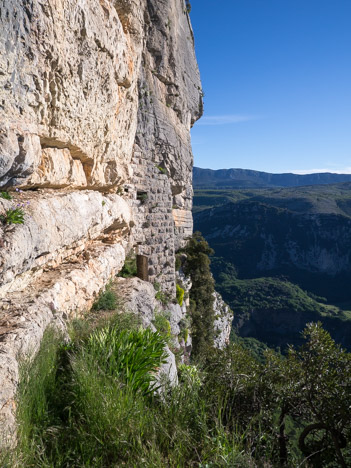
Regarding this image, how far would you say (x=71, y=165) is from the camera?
19.1 feet

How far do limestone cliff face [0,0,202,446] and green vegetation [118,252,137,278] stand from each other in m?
0.33

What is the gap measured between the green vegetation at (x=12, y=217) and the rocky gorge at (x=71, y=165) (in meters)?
0.06

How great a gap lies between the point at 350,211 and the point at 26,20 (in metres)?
133

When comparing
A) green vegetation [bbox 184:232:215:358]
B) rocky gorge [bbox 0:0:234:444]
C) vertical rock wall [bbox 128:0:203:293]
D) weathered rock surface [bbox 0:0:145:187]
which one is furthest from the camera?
green vegetation [bbox 184:232:215:358]

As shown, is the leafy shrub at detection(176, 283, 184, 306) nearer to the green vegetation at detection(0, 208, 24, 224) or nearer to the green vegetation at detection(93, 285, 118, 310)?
the green vegetation at detection(93, 285, 118, 310)

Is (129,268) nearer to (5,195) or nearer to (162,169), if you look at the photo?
(162,169)

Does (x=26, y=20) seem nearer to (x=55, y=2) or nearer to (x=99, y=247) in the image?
(x=55, y=2)

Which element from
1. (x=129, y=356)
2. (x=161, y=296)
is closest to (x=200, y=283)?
(x=161, y=296)

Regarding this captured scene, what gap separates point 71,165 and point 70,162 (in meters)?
0.05

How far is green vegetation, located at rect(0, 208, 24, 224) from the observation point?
3.56m

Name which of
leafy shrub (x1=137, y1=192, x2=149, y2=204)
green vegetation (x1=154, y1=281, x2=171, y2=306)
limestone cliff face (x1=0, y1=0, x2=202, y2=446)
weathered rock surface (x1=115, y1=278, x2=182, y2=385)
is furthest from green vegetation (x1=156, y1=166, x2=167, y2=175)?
weathered rock surface (x1=115, y1=278, x2=182, y2=385)

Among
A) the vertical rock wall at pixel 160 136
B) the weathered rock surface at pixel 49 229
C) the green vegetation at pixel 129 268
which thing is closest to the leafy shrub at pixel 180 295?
the vertical rock wall at pixel 160 136

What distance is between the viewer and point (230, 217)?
115625 mm

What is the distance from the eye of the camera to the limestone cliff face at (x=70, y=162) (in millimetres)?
3559
